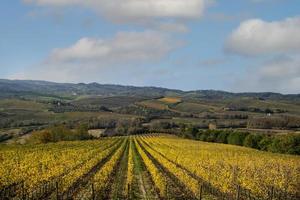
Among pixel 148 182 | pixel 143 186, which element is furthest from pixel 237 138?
pixel 143 186

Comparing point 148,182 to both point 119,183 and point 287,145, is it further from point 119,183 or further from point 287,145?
point 287,145

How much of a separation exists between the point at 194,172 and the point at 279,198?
12.9 m

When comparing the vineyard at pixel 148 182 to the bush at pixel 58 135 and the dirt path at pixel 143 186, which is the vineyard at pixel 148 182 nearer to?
the dirt path at pixel 143 186

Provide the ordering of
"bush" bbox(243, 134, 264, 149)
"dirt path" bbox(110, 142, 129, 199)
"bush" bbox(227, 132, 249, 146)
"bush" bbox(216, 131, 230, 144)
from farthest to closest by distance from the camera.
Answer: "bush" bbox(216, 131, 230, 144)
"bush" bbox(227, 132, 249, 146)
"bush" bbox(243, 134, 264, 149)
"dirt path" bbox(110, 142, 129, 199)

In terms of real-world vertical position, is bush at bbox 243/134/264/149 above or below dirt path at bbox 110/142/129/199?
below

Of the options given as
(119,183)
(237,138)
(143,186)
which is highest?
(143,186)

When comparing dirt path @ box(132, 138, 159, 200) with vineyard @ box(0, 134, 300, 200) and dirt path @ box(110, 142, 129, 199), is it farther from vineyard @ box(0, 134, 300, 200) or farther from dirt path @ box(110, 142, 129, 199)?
dirt path @ box(110, 142, 129, 199)

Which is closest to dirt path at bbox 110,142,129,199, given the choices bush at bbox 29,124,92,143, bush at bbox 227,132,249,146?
bush at bbox 227,132,249,146

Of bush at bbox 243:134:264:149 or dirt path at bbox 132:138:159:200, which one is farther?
bush at bbox 243:134:264:149

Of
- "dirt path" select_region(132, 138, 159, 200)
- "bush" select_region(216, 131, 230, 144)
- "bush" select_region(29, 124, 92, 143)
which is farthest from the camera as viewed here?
"bush" select_region(216, 131, 230, 144)

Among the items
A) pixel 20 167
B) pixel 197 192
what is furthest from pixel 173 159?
pixel 197 192

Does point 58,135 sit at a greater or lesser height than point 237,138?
lesser

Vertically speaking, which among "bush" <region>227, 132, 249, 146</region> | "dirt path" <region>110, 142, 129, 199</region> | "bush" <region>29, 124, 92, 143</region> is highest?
"dirt path" <region>110, 142, 129, 199</region>

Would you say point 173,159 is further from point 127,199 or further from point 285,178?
point 127,199
